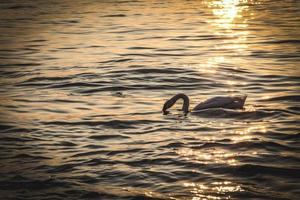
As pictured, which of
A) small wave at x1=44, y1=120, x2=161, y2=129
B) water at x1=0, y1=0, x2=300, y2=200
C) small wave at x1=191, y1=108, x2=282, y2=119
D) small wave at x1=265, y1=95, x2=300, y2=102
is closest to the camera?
water at x1=0, y1=0, x2=300, y2=200

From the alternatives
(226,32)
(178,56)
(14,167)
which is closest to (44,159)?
(14,167)

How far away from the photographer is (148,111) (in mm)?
16000

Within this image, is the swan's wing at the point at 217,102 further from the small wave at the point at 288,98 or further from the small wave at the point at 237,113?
the small wave at the point at 288,98

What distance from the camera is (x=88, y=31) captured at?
30.8 m

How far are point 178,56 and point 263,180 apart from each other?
1311 cm

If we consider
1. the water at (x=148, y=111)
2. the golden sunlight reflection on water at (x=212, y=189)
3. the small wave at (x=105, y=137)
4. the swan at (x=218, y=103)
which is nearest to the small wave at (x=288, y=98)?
the water at (x=148, y=111)

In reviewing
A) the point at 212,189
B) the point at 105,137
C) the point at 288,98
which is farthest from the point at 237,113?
the point at 212,189

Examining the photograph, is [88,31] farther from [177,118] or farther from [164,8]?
[177,118]

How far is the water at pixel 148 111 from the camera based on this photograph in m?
11.0

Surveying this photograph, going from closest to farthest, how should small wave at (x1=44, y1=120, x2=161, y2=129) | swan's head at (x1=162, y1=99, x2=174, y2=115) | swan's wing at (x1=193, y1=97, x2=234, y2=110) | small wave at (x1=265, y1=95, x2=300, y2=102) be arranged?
small wave at (x1=44, y1=120, x2=161, y2=129)
swan's wing at (x1=193, y1=97, x2=234, y2=110)
swan's head at (x1=162, y1=99, x2=174, y2=115)
small wave at (x1=265, y1=95, x2=300, y2=102)

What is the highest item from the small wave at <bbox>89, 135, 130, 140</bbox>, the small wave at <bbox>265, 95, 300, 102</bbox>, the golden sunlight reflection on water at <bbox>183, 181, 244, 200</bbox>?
the golden sunlight reflection on water at <bbox>183, 181, 244, 200</bbox>

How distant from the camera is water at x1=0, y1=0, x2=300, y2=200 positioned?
1098 centimetres

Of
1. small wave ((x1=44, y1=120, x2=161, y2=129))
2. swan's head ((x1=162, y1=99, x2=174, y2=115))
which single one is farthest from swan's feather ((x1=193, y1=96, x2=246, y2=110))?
small wave ((x1=44, y1=120, x2=161, y2=129))

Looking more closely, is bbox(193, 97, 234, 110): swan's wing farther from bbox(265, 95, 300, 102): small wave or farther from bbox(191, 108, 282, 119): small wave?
bbox(265, 95, 300, 102): small wave
